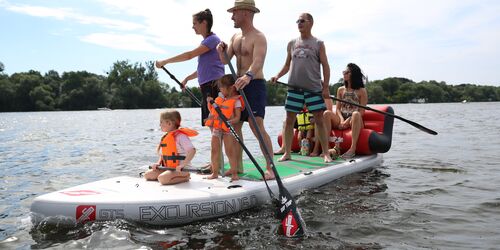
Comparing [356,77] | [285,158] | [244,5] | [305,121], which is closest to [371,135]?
[356,77]

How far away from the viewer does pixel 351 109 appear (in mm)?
8539

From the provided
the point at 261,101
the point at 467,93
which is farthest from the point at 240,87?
the point at 467,93

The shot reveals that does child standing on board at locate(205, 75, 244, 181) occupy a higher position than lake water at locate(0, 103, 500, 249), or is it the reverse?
child standing on board at locate(205, 75, 244, 181)

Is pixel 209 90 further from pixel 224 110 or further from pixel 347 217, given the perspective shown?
pixel 347 217

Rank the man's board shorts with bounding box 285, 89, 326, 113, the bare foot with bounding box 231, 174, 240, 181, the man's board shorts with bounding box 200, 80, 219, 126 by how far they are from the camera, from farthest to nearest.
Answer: the man's board shorts with bounding box 285, 89, 326, 113, the man's board shorts with bounding box 200, 80, 219, 126, the bare foot with bounding box 231, 174, 240, 181

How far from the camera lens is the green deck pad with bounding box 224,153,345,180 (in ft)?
20.4

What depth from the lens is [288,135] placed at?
7.54m

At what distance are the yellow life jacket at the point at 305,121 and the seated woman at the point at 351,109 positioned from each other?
0.95 ft

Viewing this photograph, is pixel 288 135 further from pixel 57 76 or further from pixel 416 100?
pixel 416 100

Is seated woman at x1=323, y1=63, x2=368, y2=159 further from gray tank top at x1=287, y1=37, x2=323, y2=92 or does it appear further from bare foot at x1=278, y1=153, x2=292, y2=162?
gray tank top at x1=287, y1=37, x2=323, y2=92

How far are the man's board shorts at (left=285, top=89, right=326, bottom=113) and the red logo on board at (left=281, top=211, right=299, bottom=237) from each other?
2.80 m

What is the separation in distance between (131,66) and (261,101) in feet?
299

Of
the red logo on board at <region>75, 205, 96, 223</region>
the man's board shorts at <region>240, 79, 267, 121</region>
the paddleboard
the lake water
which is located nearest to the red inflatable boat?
the lake water

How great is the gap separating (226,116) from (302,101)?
2084mm
